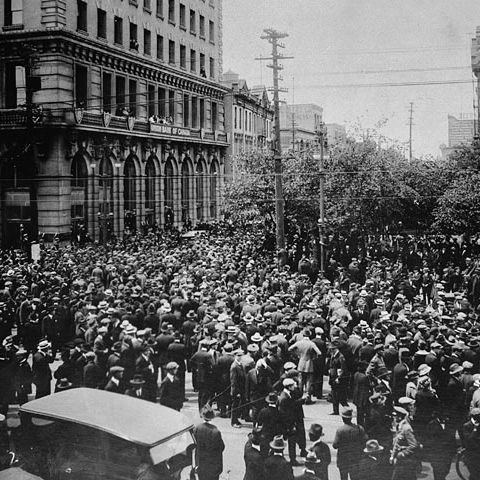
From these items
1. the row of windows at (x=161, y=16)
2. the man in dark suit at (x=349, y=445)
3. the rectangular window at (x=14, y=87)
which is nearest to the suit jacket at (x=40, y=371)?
the man in dark suit at (x=349, y=445)

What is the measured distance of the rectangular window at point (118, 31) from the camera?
115 ft

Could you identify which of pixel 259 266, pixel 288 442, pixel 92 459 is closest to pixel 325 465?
pixel 288 442

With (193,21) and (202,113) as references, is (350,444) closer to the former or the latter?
(193,21)

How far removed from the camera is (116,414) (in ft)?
27.8

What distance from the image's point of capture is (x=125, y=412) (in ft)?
28.1

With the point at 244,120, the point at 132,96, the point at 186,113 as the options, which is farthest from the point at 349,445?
the point at 244,120

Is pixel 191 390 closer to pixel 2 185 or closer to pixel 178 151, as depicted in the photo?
pixel 2 185

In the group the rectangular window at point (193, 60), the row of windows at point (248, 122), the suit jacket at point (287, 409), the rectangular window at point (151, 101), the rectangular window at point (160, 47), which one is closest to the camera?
the suit jacket at point (287, 409)

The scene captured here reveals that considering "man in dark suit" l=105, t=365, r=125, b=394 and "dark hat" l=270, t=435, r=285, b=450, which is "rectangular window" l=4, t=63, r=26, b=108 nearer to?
"man in dark suit" l=105, t=365, r=125, b=394

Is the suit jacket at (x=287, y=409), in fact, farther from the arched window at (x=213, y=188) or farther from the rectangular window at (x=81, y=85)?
the arched window at (x=213, y=188)

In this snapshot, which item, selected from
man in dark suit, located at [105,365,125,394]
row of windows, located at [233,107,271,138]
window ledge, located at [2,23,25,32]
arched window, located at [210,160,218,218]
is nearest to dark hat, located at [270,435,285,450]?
man in dark suit, located at [105,365,125,394]

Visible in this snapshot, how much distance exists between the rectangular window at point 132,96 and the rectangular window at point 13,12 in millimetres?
11312

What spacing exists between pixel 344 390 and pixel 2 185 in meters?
17.3

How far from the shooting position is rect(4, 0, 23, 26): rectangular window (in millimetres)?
23750
